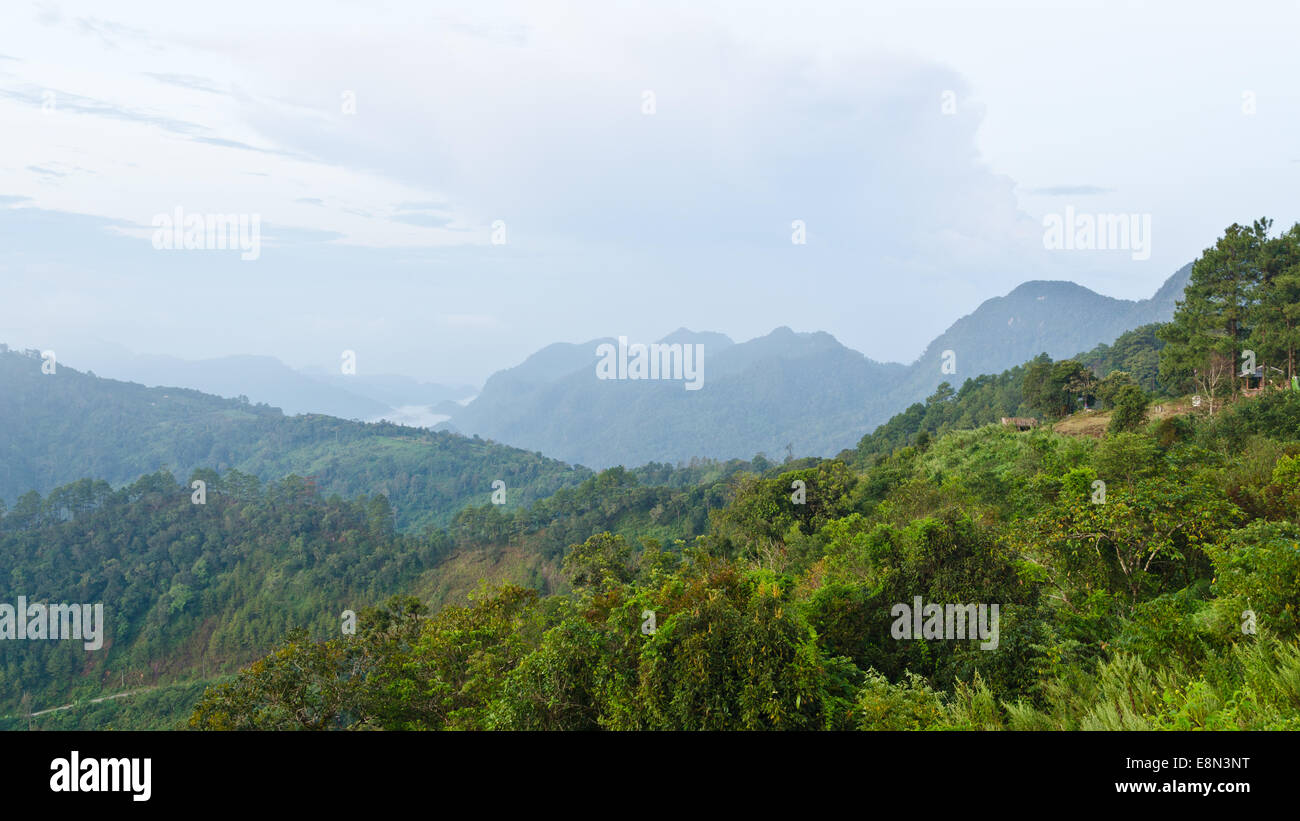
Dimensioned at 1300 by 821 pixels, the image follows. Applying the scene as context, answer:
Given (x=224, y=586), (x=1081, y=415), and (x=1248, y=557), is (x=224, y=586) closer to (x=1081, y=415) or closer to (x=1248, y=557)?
(x=1081, y=415)

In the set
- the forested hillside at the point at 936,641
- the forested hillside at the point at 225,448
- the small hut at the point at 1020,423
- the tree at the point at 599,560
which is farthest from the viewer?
the forested hillside at the point at 225,448

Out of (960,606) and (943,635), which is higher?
(960,606)

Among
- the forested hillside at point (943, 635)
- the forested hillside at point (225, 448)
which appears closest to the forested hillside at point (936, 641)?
the forested hillside at point (943, 635)

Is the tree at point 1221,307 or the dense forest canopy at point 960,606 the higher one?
the tree at point 1221,307

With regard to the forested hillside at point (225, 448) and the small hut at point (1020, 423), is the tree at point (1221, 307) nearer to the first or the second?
the small hut at point (1020, 423)

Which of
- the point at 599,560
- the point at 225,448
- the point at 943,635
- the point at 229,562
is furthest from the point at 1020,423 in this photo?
the point at 225,448

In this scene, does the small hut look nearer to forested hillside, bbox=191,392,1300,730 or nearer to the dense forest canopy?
the dense forest canopy

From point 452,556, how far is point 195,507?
24.5 m

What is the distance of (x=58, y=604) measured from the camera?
49.5 m

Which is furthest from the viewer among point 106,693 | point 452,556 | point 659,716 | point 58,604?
point 452,556

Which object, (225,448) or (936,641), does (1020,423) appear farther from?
(225,448)

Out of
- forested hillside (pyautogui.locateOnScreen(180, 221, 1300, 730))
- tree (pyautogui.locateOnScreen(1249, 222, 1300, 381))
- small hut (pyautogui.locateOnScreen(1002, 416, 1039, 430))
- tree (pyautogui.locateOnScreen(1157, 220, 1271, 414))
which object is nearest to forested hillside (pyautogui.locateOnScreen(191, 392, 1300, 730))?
forested hillside (pyautogui.locateOnScreen(180, 221, 1300, 730))
